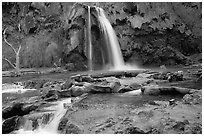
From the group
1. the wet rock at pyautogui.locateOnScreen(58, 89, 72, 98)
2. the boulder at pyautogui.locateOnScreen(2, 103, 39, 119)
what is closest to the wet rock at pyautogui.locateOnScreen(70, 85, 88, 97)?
the wet rock at pyautogui.locateOnScreen(58, 89, 72, 98)

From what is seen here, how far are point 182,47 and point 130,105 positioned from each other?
24.1m

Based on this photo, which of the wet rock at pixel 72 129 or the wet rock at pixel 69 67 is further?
the wet rock at pixel 69 67

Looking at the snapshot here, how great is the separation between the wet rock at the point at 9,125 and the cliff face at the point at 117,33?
18619 millimetres

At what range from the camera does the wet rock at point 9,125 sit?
28.7ft

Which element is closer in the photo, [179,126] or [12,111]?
[179,126]

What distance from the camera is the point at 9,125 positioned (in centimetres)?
895

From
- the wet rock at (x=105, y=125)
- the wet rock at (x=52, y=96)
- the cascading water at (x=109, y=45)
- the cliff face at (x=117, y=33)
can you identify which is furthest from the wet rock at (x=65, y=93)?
the cascading water at (x=109, y=45)

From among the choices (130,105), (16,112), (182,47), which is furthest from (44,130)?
(182,47)

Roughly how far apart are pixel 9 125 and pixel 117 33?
72.2 ft

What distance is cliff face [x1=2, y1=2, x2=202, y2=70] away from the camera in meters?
28.3

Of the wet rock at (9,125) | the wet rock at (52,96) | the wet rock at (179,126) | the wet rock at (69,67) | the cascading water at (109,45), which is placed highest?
the cascading water at (109,45)

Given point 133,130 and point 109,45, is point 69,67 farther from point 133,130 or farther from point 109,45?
point 133,130

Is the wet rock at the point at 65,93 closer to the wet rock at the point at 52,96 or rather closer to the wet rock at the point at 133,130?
the wet rock at the point at 52,96

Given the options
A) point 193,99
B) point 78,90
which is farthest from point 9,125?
point 193,99
